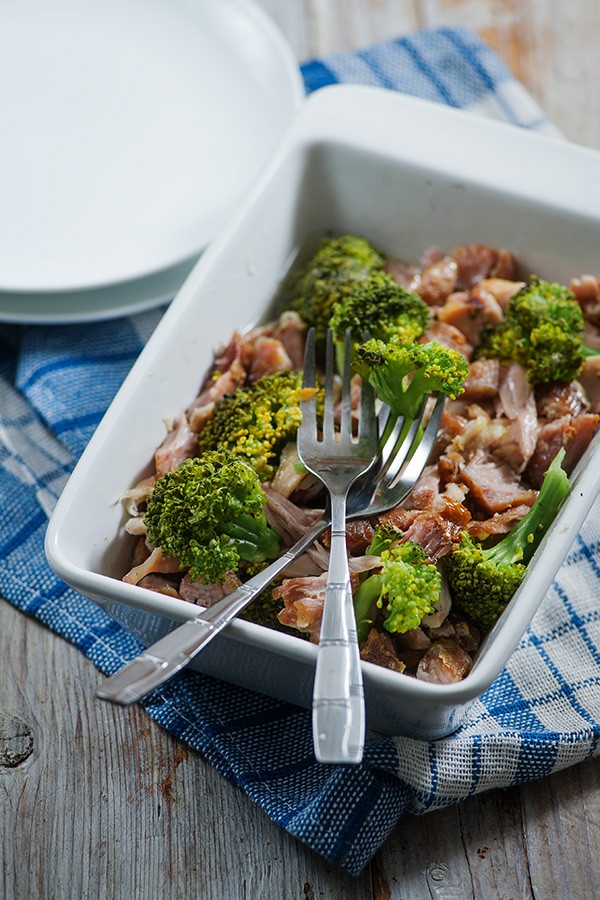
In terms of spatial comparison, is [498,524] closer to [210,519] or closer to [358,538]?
[358,538]

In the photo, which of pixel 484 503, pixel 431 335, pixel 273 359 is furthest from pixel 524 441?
pixel 273 359

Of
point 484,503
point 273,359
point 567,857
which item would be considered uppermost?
point 273,359

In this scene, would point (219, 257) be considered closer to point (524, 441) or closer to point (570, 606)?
point (524, 441)

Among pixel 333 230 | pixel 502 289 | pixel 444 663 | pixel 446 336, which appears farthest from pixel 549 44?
pixel 444 663

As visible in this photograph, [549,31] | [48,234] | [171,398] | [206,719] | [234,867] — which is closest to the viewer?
[234,867]

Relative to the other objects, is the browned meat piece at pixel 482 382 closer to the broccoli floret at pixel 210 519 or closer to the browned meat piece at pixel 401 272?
the browned meat piece at pixel 401 272

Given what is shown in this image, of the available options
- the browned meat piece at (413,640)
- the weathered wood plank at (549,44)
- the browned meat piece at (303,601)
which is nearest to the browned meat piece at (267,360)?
the browned meat piece at (303,601)

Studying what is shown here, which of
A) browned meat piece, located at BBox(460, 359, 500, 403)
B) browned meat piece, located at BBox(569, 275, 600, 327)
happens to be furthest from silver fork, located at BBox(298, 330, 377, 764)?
browned meat piece, located at BBox(569, 275, 600, 327)

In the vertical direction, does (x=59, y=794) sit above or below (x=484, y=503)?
below
